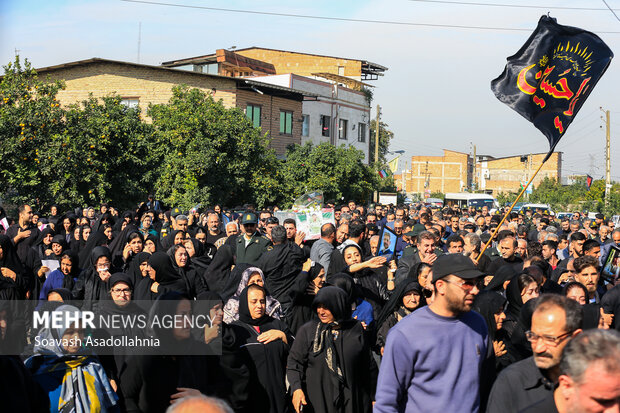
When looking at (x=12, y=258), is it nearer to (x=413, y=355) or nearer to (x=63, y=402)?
(x=63, y=402)

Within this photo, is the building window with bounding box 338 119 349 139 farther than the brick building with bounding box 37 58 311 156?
Yes

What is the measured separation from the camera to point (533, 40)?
327 inches

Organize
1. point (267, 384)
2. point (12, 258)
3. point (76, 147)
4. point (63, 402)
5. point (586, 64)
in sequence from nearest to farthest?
point (63, 402) → point (267, 384) → point (586, 64) → point (12, 258) → point (76, 147)

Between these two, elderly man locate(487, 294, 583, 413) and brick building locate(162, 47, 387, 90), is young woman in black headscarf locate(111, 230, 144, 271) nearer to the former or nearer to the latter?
elderly man locate(487, 294, 583, 413)

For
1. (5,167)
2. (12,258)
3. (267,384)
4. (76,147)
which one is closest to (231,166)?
(76,147)

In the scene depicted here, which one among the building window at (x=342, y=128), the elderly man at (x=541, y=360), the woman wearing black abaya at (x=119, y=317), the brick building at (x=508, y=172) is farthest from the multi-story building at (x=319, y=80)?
the brick building at (x=508, y=172)

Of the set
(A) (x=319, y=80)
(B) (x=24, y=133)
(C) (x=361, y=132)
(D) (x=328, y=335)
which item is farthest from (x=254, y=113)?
(D) (x=328, y=335)

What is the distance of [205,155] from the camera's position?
938 inches

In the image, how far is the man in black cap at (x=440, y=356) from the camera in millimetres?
3814

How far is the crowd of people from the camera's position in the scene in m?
3.40

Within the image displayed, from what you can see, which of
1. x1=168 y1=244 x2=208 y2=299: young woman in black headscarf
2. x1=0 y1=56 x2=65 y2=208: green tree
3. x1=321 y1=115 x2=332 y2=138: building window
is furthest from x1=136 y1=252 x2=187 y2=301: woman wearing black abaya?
x1=321 y1=115 x2=332 y2=138: building window

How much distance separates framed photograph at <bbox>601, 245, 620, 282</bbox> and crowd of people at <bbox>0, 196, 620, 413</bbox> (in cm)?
4

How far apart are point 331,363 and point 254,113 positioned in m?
30.2

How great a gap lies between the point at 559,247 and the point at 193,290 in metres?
7.21
